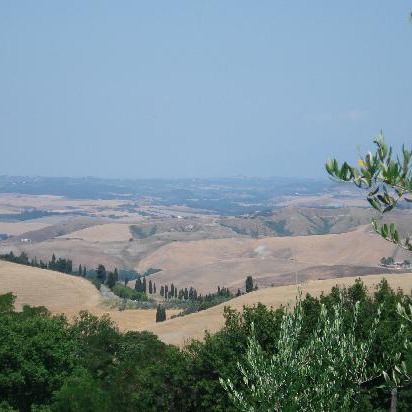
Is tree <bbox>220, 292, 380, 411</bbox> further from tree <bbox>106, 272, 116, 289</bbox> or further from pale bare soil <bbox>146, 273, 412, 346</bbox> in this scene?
tree <bbox>106, 272, 116, 289</bbox>

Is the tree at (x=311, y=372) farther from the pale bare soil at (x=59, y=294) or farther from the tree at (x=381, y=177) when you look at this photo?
the pale bare soil at (x=59, y=294)

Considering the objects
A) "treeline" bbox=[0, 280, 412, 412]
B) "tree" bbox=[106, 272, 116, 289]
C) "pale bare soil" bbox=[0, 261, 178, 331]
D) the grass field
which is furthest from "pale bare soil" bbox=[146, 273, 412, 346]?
"tree" bbox=[106, 272, 116, 289]

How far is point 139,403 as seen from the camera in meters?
36.4

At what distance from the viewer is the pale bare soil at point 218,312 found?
73.1 meters

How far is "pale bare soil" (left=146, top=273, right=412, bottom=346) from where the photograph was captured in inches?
2879

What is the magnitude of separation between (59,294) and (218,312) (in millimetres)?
41729

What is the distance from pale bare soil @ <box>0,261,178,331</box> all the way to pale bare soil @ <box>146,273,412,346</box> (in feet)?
35.0

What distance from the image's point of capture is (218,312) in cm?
8381

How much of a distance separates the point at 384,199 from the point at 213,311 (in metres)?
77.3

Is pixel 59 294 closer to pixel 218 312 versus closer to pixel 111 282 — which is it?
pixel 111 282

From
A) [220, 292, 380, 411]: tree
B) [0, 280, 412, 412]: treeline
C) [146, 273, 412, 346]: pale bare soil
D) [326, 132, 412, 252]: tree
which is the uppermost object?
[326, 132, 412, 252]: tree

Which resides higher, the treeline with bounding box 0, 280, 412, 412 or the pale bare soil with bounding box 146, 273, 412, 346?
the treeline with bounding box 0, 280, 412, 412

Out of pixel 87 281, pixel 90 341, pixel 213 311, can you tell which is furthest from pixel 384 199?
pixel 87 281

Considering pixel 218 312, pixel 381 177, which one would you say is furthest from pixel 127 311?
pixel 381 177
